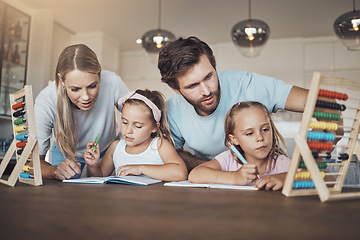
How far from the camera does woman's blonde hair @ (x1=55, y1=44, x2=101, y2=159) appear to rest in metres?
1.49

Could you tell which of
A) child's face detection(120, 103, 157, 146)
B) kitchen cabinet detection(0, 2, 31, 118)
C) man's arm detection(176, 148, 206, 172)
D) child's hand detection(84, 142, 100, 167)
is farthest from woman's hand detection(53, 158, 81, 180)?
kitchen cabinet detection(0, 2, 31, 118)

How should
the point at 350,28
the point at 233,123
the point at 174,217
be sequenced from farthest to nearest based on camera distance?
the point at 350,28
the point at 233,123
the point at 174,217

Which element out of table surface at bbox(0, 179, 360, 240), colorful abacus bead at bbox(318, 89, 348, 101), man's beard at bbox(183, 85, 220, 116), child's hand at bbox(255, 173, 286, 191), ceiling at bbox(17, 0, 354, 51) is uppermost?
ceiling at bbox(17, 0, 354, 51)

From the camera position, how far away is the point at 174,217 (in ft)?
1.77

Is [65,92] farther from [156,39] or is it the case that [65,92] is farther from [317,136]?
Result: [156,39]

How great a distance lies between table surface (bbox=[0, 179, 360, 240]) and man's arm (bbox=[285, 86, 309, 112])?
742 mm

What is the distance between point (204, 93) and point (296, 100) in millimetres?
401

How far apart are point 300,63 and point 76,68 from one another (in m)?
4.50

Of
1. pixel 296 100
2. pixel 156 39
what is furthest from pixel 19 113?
pixel 156 39

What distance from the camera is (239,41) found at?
289cm

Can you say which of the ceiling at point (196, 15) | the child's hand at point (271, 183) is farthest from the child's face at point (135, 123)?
the ceiling at point (196, 15)

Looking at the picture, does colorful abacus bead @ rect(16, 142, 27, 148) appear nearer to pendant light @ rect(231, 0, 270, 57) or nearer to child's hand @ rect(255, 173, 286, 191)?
child's hand @ rect(255, 173, 286, 191)

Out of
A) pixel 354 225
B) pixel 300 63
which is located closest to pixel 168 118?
pixel 354 225

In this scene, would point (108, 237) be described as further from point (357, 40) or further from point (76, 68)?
point (357, 40)
